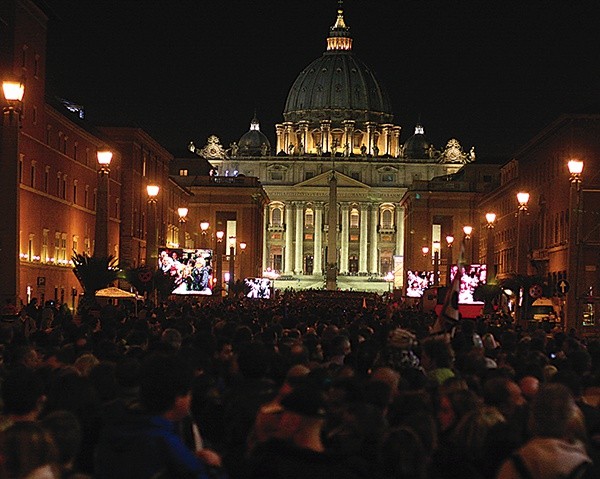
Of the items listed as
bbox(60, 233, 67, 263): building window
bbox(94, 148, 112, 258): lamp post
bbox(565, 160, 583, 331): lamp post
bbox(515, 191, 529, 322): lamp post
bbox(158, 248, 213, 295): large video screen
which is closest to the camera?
bbox(565, 160, 583, 331): lamp post

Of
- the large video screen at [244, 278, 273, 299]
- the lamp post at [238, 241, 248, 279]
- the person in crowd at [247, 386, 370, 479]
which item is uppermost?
the lamp post at [238, 241, 248, 279]

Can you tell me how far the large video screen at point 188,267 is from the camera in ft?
217

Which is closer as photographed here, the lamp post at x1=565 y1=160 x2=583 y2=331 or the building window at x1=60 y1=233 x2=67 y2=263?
the lamp post at x1=565 y1=160 x2=583 y2=331

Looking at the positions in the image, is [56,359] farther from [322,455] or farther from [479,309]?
[479,309]

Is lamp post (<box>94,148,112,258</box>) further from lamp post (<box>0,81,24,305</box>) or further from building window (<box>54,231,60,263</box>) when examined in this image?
building window (<box>54,231,60,263</box>)

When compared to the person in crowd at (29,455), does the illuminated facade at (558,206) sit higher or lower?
higher

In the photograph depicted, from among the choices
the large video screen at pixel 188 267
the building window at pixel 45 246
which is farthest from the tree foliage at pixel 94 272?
the building window at pixel 45 246

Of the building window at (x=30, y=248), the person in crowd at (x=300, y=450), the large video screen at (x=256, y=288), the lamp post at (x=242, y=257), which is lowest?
the person in crowd at (x=300, y=450)

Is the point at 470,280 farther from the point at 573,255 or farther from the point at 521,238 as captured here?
the point at 573,255

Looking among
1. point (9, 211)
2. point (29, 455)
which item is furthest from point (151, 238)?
point (29, 455)

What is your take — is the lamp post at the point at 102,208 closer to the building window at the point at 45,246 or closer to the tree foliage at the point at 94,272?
the tree foliage at the point at 94,272

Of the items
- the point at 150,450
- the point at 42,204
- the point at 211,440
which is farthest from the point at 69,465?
the point at 42,204

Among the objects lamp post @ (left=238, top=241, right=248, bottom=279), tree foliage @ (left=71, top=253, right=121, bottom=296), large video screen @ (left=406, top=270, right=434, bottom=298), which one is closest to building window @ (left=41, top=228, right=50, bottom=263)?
tree foliage @ (left=71, top=253, right=121, bottom=296)

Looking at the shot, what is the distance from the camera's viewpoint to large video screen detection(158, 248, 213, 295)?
217ft
